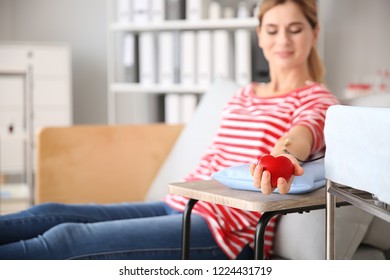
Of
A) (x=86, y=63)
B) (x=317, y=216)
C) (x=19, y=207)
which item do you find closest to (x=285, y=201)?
(x=317, y=216)

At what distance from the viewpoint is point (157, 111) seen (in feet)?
11.5

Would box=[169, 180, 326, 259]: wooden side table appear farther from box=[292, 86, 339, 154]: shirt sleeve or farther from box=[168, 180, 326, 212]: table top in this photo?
box=[292, 86, 339, 154]: shirt sleeve

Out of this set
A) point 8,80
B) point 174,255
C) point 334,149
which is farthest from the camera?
point 8,80

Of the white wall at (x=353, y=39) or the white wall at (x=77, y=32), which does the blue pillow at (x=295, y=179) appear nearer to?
the white wall at (x=353, y=39)

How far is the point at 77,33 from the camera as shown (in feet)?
14.7

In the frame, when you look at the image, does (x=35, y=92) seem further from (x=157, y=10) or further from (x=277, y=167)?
(x=277, y=167)

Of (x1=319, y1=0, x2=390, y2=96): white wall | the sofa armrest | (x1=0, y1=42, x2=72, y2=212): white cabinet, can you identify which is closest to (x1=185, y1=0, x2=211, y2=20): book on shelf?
(x1=319, y1=0, x2=390, y2=96): white wall

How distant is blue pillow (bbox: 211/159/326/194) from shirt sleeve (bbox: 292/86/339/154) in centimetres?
12

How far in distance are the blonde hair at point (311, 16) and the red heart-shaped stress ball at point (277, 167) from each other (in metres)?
0.65

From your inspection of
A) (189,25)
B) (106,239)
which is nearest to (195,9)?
(189,25)

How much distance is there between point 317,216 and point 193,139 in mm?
685

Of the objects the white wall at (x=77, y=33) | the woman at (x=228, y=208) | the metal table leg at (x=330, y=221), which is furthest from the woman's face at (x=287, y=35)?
the white wall at (x=77, y=33)

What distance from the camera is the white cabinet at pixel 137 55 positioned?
3275mm
